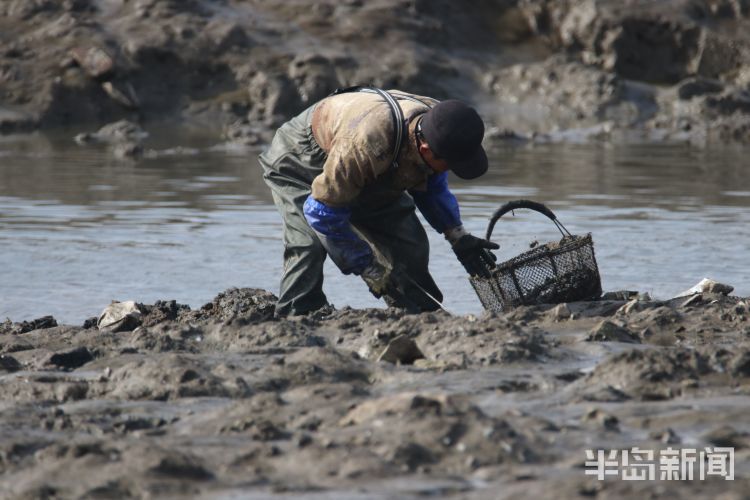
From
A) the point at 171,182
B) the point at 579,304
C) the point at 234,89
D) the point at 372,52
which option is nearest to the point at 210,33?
the point at 234,89

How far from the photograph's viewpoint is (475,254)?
658 cm

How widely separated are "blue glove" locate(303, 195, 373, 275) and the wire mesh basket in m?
0.61

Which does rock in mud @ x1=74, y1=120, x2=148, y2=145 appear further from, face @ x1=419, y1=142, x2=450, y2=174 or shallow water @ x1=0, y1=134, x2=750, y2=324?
face @ x1=419, y1=142, x2=450, y2=174

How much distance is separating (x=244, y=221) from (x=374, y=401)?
23.5 ft

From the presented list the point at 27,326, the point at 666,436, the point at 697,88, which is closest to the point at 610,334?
the point at 666,436

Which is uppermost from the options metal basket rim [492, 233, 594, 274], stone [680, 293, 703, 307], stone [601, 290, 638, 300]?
metal basket rim [492, 233, 594, 274]

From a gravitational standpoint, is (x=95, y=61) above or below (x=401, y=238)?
above

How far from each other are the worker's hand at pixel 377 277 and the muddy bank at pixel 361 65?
440 inches

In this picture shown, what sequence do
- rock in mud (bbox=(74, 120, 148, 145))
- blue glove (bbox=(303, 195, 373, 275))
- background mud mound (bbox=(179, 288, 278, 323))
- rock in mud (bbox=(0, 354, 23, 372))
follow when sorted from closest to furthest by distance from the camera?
rock in mud (bbox=(0, 354, 23, 372)), blue glove (bbox=(303, 195, 373, 275)), background mud mound (bbox=(179, 288, 278, 323)), rock in mud (bbox=(74, 120, 148, 145))

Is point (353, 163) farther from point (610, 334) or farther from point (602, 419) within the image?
point (602, 419)

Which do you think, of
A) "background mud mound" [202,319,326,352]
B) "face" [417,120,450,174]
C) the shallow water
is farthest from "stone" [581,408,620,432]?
the shallow water

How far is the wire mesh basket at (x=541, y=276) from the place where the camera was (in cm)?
630

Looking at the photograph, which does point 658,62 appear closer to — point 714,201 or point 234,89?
point 234,89

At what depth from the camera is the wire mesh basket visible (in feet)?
20.7
